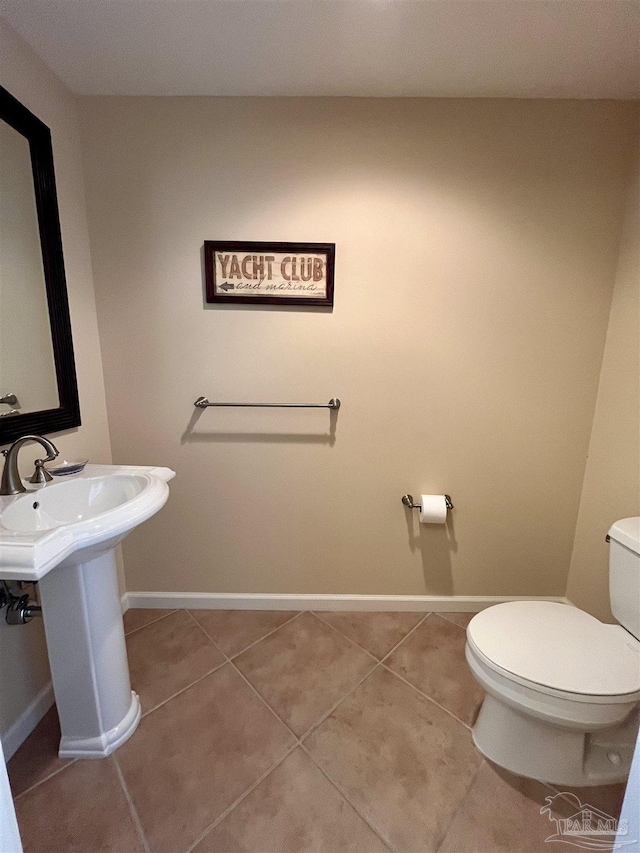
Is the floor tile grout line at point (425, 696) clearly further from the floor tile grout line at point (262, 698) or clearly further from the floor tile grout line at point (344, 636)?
the floor tile grout line at point (262, 698)

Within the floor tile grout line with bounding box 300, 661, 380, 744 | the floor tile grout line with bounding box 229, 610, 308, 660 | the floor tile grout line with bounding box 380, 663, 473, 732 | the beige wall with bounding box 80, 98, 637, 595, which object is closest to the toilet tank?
the beige wall with bounding box 80, 98, 637, 595

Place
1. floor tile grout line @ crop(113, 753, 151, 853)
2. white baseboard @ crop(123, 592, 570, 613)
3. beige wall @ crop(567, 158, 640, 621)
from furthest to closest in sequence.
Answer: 1. white baseboard @ crop(123, 592, 570, 613)
2. beige wall @ crop(567, 158, 640, 621)
3. floor tile grout line @ crop(113, 753, 151, 853)

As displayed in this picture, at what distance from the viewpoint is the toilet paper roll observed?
1.53 metres

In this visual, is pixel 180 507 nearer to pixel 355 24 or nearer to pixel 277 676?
pixel 277 676

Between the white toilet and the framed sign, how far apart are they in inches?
53.0

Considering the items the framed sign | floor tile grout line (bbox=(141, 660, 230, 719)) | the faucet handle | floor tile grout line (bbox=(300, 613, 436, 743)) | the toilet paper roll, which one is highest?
the framed sign

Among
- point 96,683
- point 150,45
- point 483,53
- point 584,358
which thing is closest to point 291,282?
point 150,45

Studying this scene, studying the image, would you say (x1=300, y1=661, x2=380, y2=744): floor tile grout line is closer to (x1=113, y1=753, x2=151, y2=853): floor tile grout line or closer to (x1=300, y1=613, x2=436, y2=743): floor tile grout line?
(x1=300, y1=613, x2=436, y2=743): floor tile grout line

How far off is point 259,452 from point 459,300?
1094mm

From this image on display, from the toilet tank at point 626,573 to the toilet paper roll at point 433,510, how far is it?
57 cm

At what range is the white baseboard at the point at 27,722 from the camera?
109cm

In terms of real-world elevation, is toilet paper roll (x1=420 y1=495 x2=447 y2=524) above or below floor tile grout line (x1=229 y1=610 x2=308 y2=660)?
above

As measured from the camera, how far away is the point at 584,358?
1.50 meters

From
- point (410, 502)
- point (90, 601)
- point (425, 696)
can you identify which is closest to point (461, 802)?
Answer: point (425, 696)
